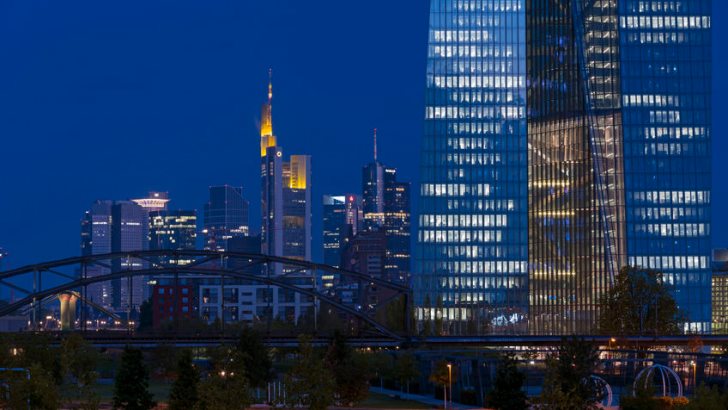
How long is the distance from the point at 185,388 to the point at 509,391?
2453 cm

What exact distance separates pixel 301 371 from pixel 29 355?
43774 mm

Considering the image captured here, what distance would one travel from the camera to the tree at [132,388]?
10838cm

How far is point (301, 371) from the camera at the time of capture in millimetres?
96875

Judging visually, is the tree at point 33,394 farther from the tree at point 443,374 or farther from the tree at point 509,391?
the tree at point 443,374

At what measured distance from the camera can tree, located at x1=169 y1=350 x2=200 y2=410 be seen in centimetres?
10175

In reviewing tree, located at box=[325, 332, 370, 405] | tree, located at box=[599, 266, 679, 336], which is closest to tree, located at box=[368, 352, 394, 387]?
tree, located at box=[325, 332, 370, 405]

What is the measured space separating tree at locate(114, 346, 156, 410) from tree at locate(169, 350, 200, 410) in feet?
15.5

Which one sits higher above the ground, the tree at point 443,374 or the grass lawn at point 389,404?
the tree at point 443,374

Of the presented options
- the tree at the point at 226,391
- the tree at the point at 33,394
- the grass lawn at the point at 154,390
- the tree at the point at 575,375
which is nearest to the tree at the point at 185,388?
the tree at the point at 226,391

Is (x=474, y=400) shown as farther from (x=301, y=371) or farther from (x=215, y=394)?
(x=215, y=394)

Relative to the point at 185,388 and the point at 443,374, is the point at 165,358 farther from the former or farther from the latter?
the point at 185,388

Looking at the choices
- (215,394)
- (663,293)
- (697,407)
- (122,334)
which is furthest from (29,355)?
(663,293)

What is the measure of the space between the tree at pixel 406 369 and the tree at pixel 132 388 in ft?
121

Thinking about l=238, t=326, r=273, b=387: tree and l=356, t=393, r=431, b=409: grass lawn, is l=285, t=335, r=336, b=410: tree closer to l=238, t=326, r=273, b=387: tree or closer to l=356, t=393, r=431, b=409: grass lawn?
l=356, t=393, r=431, b=409: grass lawn
